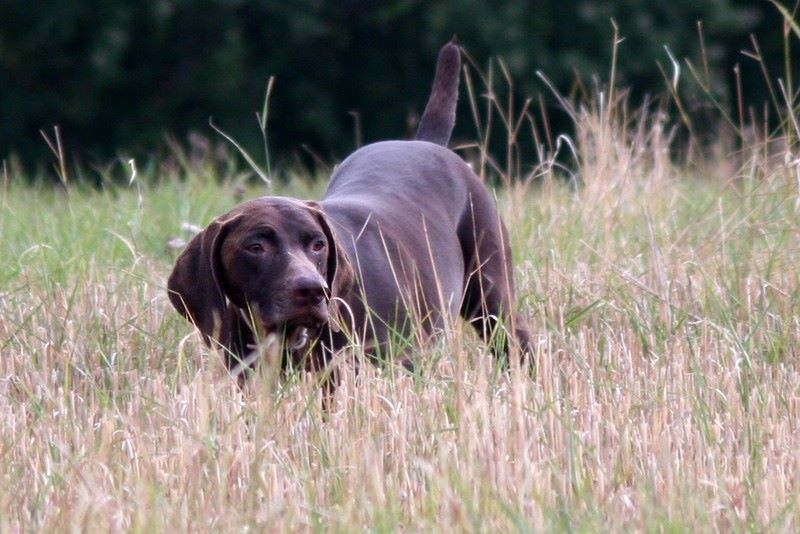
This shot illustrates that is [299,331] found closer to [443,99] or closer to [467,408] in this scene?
[467,408]

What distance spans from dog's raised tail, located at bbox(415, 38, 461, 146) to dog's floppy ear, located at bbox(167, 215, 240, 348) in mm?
1605

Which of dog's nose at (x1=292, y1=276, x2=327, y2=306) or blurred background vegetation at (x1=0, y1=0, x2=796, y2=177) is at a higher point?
dog's nose at (x1=292, y1=276, x2=327, y2=306)

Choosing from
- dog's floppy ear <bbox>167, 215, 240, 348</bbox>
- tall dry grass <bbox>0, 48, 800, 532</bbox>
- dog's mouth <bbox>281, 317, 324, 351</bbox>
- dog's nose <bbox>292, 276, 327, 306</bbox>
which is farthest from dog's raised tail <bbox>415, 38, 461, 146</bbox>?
dog's nose <bbox>292, 276, 327, 306</bbox>

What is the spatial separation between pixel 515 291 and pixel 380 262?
0.87 meters

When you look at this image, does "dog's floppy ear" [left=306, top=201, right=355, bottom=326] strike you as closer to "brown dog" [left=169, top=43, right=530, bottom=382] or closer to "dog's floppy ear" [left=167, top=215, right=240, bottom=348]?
"brown dog" [left=169, top=43, right=530, bottom=382]

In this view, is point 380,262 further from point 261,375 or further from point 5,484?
point 5,484

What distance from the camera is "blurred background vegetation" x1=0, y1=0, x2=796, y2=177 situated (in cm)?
1828

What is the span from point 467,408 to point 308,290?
695mm

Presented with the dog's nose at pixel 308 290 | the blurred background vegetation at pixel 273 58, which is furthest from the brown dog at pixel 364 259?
the blurred background vegetation at pixel 273 58

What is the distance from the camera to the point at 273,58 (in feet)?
64.6

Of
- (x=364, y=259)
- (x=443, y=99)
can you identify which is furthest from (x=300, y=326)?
(x=443, y=99)

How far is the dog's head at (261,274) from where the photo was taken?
4285 millimetres

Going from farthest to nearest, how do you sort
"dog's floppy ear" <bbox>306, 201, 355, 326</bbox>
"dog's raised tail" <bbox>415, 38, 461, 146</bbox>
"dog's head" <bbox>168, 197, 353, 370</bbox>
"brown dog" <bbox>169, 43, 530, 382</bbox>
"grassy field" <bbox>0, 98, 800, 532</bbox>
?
"dog's raised tail" <bbox>415, 38, 461, 146</bbox>
"dog's floppy ear" <bbox>306, 201, 355, 326</bbox>
"brown dog" <bbox>169, 43, 530, 382</bbox>
"dog's head" <bbox>168, 197, 353, 370</bbox>
"grassy field" <bbox>0, 98, 800, 532</bbox>

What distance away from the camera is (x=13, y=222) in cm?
700
